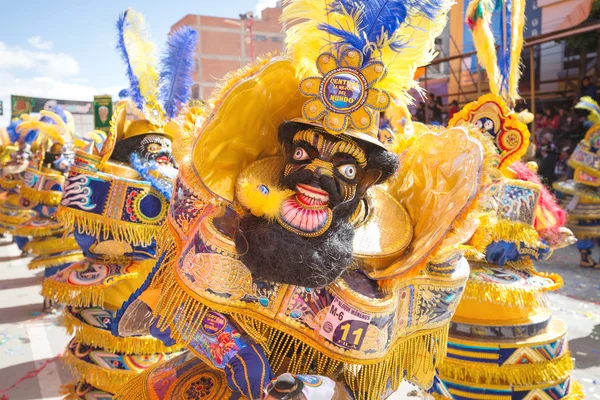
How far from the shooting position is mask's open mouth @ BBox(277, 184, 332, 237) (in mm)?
1342

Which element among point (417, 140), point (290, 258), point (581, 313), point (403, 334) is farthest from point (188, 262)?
point (581, 313)

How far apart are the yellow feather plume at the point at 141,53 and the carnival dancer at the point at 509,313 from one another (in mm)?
1896

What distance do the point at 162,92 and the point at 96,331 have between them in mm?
1578

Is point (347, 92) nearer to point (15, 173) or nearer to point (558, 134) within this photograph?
point (15, 173)

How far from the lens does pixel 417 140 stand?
185cm

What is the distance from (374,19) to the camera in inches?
51.8

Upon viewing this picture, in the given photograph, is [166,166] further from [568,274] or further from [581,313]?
[568,274]

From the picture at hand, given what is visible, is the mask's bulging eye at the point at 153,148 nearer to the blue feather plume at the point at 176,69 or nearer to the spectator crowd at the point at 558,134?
the blue feather plume at the point at 176,69

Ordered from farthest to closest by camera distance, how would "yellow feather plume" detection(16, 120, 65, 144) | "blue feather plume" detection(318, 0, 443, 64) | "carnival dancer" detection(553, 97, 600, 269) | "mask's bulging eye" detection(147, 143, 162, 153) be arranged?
"carnival dancer" detection(553, 97, 600, 269), "yellow feather plume" detection(16, 120, 65, 144), "mask's bulging eye" detection(147, 143, 162, 153), "blue feather plume" detection(318, 0, 443, 64)

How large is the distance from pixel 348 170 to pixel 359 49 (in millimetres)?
347

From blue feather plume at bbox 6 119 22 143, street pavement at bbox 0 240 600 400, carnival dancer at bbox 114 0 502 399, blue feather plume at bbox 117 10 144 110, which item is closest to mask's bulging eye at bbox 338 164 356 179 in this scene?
carnival dancer at bbox 114 0 502 399

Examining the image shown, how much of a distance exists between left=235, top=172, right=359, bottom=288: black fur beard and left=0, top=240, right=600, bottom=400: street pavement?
2.47 metres

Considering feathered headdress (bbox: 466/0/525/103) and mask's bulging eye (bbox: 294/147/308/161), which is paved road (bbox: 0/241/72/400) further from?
feathered headdress (bbox: 466/0/525/103)

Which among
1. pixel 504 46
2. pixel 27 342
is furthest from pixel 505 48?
pixel 27 342
